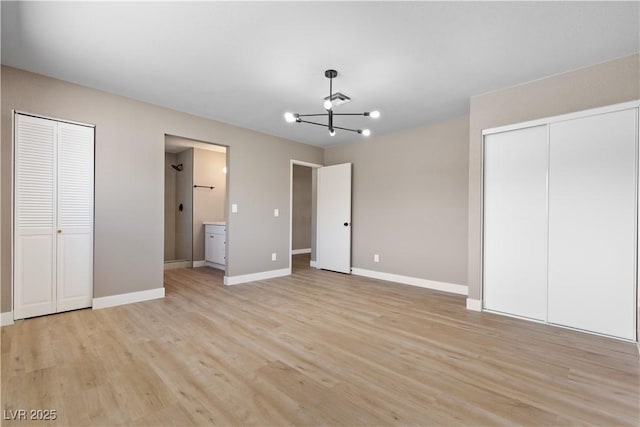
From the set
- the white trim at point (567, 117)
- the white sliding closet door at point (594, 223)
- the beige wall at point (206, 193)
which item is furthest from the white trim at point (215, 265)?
the white sliding closet door at point (594, 223)

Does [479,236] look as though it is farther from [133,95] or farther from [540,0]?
[133,95]

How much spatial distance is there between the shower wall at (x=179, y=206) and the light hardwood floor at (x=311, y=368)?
311cm

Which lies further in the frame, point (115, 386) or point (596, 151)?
point (596, 151)

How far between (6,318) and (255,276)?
2.91 m

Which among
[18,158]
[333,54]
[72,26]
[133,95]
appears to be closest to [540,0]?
[333,54]

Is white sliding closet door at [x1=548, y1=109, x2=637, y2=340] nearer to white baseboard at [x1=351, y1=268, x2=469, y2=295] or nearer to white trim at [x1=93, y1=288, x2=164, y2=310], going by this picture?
white baseboard at [x1=351, y1=268, x2=469, y2=295]

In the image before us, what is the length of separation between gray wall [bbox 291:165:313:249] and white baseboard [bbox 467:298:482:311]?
18.8 ft

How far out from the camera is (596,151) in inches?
111

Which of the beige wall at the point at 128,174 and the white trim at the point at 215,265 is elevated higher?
the beige wall at the point at 128,174

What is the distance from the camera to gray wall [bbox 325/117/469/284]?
4.37 m

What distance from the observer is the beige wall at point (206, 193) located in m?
6.35

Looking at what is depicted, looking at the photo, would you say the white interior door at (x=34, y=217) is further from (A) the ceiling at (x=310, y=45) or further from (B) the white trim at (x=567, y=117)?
(B) the white trim at (x=567, y=117)

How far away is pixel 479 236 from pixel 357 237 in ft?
8.07

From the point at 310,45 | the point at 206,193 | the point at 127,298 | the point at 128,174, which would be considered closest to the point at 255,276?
the point at 127,298
